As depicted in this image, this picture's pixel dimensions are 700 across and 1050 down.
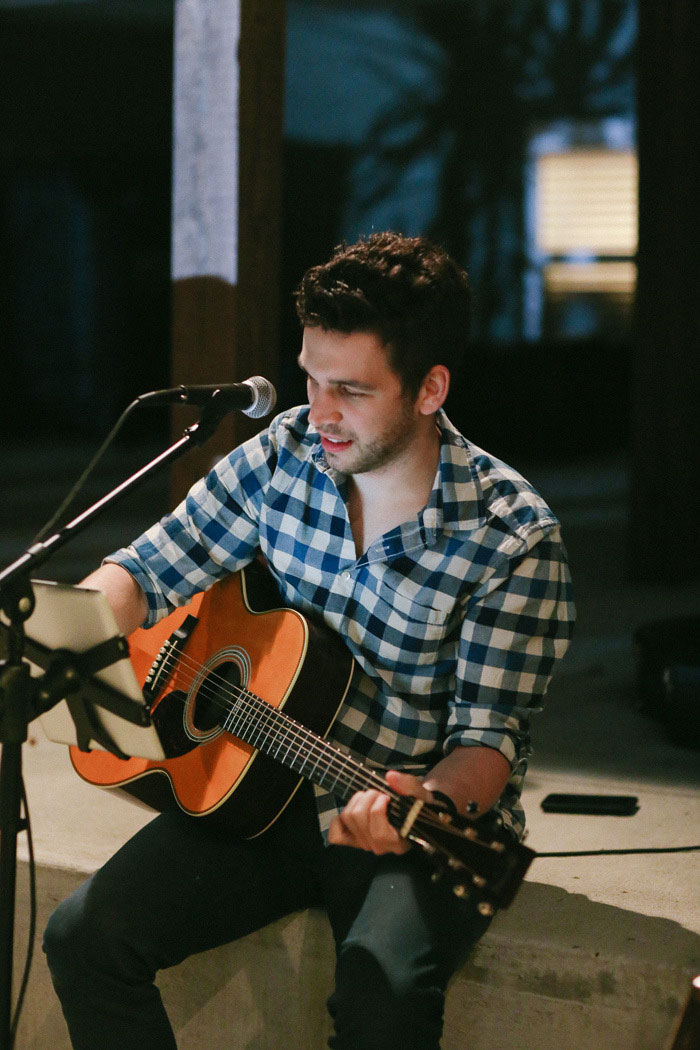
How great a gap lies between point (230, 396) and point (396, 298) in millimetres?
320

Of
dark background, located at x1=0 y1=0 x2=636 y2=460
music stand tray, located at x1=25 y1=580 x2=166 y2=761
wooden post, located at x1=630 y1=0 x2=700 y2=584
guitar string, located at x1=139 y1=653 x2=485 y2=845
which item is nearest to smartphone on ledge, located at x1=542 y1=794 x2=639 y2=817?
guitar string, located at x1=139 y1=653 x2=485 y2=845

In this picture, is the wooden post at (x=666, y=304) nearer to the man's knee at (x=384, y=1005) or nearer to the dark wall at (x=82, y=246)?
the man's knee at (x=384, y=1005)

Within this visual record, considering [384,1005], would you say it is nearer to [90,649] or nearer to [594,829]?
[90,649]

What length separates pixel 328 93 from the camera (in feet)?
33.7

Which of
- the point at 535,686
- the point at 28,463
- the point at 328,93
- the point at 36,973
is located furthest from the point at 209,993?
the point at 328,93

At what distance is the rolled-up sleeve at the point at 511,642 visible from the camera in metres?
1.94

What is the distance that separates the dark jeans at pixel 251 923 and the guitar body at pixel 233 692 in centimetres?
8

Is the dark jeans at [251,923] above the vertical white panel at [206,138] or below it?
below

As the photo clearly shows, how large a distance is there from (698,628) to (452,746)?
1955mm

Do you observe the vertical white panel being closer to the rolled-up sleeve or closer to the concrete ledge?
the rolled-up sleeve

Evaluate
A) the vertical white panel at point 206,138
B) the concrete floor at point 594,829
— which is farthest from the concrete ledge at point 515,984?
the vertical white panel at point 206,138

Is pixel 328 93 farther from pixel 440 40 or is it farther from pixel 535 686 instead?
pixel 535 686

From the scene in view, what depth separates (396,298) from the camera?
1946 mm

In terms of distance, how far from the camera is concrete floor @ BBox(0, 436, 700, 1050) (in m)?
2.04
